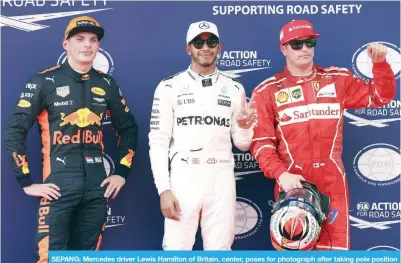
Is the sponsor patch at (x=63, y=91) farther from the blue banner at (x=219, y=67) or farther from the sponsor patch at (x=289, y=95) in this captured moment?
the sponsor patch at (x=289, y=95)

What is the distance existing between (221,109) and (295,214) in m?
0.81

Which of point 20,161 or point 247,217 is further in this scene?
point 247,217

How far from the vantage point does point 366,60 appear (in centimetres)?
418

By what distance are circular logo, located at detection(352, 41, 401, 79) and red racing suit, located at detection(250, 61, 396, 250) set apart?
599 mm

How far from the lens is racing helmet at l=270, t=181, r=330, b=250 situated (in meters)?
3.11

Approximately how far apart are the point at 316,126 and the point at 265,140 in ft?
1.00

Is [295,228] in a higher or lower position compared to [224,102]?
lower

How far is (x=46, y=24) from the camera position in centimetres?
418

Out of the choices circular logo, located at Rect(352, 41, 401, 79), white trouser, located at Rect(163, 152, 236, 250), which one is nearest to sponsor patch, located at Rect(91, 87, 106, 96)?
white trouser, located at Rect(163, 152, 236, 250)

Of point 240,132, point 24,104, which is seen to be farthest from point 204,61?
point 24,104

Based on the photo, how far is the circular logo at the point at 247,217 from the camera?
416 centimetres

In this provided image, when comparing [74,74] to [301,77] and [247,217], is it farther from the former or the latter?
[247,217]

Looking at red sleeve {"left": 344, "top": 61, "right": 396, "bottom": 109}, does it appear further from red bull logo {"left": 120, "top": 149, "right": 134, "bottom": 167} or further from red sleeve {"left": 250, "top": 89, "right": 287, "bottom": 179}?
red bull logo {"left": 120, "top": 149, "right": 134, "bottom": 167}
